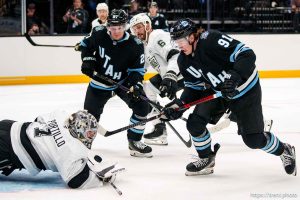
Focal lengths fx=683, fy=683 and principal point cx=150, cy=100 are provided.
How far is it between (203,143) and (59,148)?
2.97ft

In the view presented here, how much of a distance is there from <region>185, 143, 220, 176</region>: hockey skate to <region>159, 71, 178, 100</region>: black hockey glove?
1.87 feet

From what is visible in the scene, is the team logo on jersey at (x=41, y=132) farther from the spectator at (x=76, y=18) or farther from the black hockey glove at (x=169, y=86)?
the spectator at (x=76, y=18)

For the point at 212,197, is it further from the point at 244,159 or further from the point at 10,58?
the point at 10,58

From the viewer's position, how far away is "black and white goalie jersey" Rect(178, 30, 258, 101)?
11.9ft

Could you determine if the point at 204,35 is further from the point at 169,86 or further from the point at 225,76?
the point at 169,86

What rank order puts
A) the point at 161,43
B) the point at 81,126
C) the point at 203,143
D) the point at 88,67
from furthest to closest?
1. the point at 161,43
2. the point at 88,67
3. the point at 203,143
4. the point at 81,126

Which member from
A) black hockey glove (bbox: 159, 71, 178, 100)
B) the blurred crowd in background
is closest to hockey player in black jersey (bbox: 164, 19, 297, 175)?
black hockey glove (bbox: 159, 71, 178, 100)

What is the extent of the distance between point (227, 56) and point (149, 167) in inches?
37.7

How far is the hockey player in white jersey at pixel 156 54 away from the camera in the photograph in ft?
15.6

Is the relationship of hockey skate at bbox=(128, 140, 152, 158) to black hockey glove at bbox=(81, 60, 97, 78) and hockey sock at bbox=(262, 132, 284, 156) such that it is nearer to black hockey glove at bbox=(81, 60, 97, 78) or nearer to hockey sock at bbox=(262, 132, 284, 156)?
black hockey glove at bbox=(81, 60, 97, 78)

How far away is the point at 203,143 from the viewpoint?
12.9ft

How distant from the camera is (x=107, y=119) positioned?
20.3 ft

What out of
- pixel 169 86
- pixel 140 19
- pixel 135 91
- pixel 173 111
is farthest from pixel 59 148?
pixel 140 19

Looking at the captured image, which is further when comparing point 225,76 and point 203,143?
point 203,143
